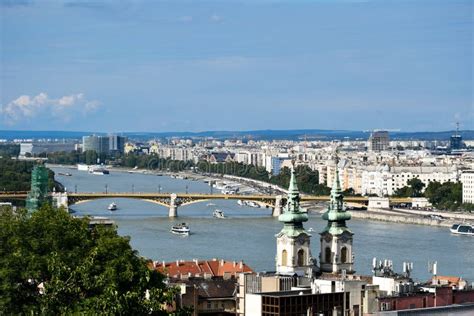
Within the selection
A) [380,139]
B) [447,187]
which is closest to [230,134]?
[380,139]

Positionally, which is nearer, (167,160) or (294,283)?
(294,283)

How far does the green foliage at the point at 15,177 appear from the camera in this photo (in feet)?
118

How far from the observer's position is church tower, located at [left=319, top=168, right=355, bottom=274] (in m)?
13.3

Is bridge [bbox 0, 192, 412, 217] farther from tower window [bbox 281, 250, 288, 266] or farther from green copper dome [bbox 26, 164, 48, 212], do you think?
tower window [bbox 281, 250, 288, 266]

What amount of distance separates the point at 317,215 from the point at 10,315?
24573 millimetres

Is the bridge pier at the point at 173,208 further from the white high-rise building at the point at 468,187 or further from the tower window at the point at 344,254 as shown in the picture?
the tower window at the point at 344,254

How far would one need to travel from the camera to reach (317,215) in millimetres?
34500

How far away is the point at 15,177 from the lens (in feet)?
126

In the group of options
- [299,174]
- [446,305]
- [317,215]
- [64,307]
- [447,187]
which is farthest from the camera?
[299,174]

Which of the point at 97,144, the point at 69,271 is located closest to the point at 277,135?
the point at 97,144

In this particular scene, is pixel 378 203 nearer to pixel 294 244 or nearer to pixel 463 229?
pixel 463 229

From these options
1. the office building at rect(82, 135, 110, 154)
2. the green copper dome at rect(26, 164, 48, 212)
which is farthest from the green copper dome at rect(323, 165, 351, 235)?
the office building at rect(82, 135, 110, 154)

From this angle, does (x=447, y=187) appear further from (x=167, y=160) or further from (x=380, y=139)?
(x=380, y=139)

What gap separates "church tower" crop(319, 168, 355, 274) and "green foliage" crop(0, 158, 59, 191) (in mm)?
19322
